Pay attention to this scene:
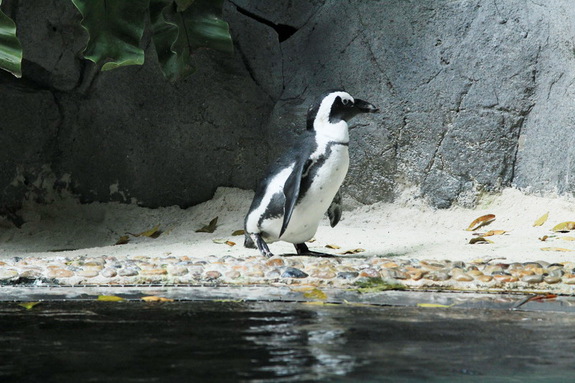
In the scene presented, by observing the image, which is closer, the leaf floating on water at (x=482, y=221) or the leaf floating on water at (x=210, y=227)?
the leaf floating on water at (x=482, y=221)

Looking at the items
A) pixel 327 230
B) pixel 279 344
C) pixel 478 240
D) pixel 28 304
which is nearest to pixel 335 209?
pixel 478 240

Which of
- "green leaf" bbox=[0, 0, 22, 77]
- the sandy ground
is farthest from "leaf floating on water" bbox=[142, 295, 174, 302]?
the sandy ground

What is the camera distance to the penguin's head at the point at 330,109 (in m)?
4.80

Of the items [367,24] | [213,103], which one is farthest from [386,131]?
[213,103]

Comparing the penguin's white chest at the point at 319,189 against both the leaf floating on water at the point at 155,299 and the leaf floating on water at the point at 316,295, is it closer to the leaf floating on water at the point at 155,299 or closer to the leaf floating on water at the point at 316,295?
the leaf floating on water at the point at 316,295

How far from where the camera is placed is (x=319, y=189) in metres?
4.68

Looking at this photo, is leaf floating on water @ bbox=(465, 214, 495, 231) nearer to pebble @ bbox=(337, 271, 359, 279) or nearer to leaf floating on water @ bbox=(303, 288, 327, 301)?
pebble @ bbox=(337, 271, 359, 279)

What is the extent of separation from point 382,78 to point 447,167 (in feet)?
2.73

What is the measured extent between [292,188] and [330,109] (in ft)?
1.74

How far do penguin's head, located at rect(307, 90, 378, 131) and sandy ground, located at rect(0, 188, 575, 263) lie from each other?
822 millimetres

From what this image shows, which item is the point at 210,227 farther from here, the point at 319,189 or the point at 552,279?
the point at 552,279

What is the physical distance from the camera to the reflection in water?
1744 mm

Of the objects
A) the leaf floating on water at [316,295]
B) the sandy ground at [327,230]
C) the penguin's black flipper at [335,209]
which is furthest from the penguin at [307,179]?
the leaf floating on water at [316,295]

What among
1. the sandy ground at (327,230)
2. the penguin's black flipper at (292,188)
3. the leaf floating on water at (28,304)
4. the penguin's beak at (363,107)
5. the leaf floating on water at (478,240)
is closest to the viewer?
the leaf floating on water at (28,304)
